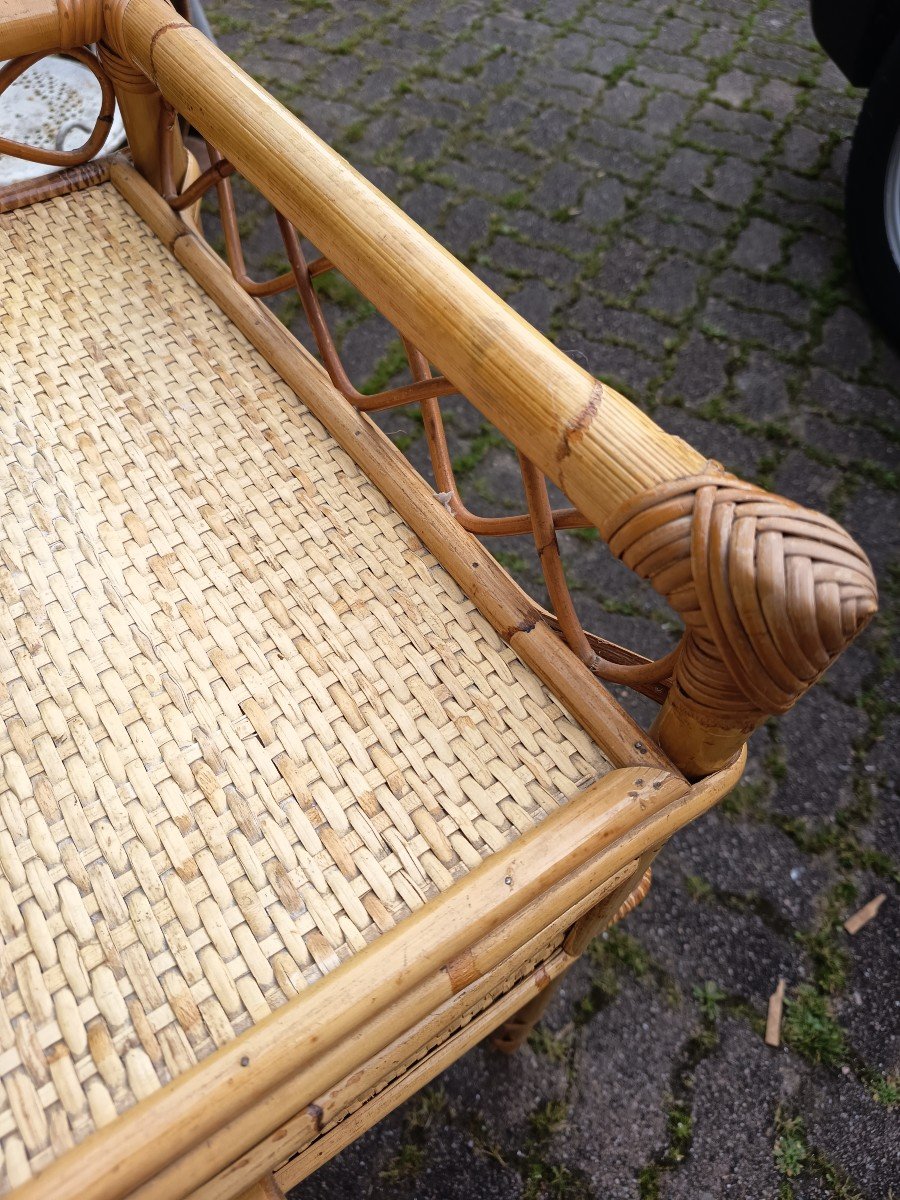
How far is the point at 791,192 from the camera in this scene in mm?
2352

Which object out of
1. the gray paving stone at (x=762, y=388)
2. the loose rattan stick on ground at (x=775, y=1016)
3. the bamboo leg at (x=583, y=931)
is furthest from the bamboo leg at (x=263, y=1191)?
the gray paving stone at (x=762, y=388)

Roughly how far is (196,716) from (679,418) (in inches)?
55.5

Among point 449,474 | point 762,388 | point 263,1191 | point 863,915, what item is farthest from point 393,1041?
point 762,388

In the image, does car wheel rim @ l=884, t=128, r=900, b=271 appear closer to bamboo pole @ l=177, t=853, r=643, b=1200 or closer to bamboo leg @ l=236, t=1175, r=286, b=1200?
bamboo pole @ l=177, t=853, r=643, b=1200

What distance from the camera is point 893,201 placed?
1939mm

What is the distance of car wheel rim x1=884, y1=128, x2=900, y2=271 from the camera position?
75.0 inches

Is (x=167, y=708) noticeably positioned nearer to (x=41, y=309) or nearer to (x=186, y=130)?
(x=41, y=309)

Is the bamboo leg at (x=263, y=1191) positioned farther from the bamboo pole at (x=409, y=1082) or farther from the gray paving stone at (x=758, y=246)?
the gray paving stone at (x=758, y=246)

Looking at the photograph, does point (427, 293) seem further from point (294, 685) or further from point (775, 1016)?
point (775, 1016)

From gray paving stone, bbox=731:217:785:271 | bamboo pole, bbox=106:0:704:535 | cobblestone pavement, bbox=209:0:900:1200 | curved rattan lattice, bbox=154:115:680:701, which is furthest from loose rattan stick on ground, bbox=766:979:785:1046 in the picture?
gray paving stone, bbox=731:217:785:271

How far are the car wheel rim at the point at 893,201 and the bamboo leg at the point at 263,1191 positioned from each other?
2070 millimetres

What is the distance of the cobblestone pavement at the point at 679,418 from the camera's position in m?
1.21

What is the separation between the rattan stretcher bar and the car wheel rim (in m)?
1.47

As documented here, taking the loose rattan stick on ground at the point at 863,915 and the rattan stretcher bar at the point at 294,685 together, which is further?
the loose rattan stick on ground at the point at 863,915
